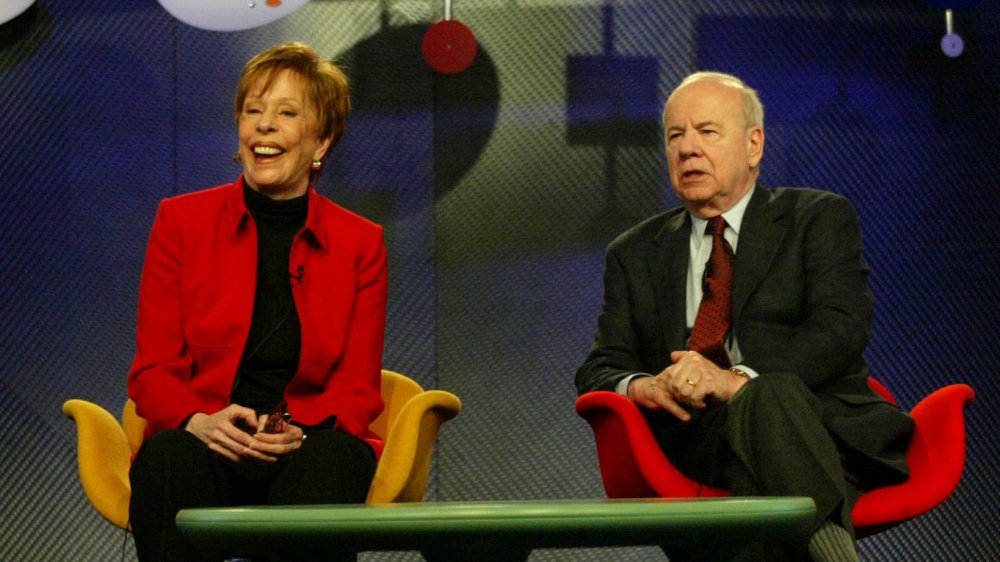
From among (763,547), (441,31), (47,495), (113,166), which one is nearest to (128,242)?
(113,166)

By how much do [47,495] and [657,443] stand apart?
2316 millimetres

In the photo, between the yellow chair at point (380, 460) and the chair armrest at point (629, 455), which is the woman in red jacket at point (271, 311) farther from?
the chair armrest at point (629, 455)

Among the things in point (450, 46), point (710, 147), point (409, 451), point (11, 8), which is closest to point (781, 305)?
point (710, 147)

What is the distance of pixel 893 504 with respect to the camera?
2924 millimetres

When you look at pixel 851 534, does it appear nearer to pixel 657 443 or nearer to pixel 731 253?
pixel 657 443

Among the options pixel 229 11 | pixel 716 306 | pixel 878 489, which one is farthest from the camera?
pixel 229 11

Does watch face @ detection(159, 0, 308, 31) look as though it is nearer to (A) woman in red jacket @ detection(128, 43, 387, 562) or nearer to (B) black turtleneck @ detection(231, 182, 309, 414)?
(A) woman in red jacket @ detection(128, 43, 387, 562)

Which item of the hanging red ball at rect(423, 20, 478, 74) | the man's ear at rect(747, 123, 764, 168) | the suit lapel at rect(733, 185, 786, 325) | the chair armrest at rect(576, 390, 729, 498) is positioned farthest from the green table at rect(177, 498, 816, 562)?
the hanging red ball at rect(423, 20, 478, 74)

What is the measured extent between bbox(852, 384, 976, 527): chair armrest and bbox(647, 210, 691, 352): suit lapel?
60 centimetres

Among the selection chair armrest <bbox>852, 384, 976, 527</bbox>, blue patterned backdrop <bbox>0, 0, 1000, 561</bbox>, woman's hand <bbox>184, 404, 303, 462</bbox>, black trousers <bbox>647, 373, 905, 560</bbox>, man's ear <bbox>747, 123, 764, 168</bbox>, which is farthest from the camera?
blue patterned backdrop <bbox>0, 0, 1000, 561</bbox>

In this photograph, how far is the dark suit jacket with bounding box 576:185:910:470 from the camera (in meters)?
3.01

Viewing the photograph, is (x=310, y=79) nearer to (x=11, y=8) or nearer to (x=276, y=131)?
(x=276, y=131)

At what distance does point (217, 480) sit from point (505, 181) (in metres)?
1.95

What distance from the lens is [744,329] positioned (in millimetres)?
3152
